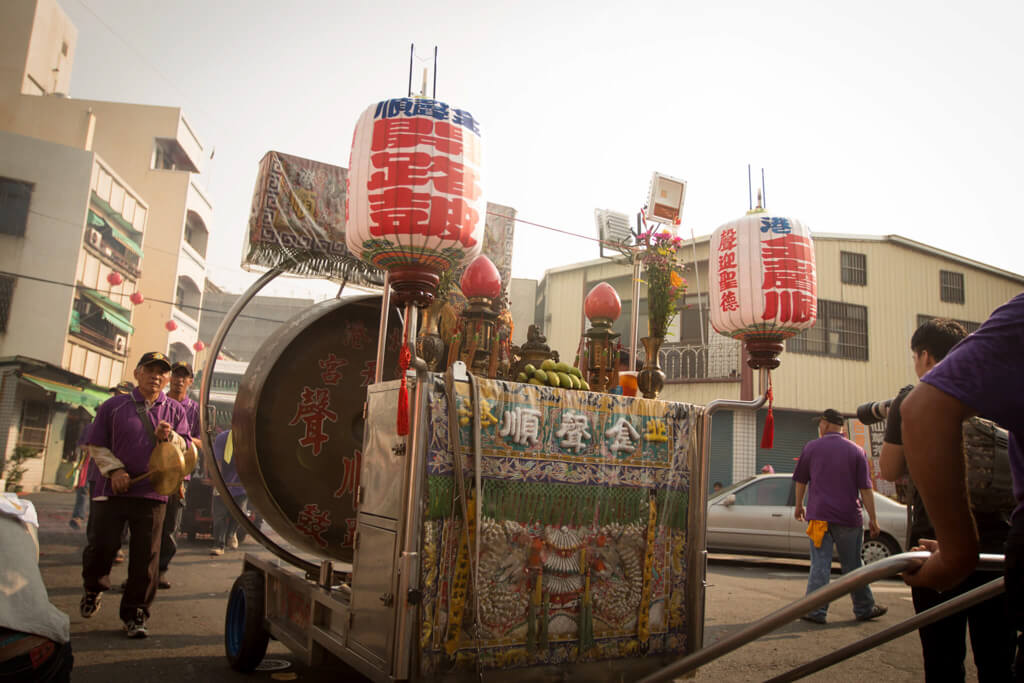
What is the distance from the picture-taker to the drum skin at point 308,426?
448 centimetres

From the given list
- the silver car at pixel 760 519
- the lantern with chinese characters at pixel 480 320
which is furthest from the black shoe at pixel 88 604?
the silver car at pixel 760 519

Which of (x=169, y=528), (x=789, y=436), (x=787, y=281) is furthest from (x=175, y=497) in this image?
(x=789, y=436)

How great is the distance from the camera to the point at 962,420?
58.8 inches

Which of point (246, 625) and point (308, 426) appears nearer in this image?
point (246, 625)

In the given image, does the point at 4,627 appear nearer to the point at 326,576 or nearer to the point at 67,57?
the point at 326,576

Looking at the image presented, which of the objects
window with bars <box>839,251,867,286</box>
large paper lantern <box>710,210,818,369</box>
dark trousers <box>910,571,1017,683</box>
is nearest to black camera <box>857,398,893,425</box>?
dark trousers <box>910,571,1017,683</box>

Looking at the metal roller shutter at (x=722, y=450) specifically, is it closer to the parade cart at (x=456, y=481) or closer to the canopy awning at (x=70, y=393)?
the parade cart at (x=456, y=481)

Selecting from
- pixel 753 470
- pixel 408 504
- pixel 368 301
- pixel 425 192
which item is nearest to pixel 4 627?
pixel 408 504

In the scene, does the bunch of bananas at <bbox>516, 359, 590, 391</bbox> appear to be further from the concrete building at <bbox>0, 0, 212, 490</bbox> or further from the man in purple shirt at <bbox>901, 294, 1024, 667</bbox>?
the concrete building at <bbox>0, 0, 212, 490</bbox>

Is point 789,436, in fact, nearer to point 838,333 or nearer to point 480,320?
point 838,333

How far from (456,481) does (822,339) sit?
708 inches

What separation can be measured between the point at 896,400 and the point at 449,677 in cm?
242

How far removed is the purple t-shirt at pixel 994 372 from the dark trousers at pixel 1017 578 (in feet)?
0.77

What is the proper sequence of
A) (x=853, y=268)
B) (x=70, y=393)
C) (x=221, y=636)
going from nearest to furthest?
(x=221, y=636) → (x=853, y=268) → (x=70, y=393)
